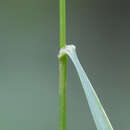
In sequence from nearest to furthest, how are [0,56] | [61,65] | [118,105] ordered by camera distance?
[61,65] < [0,56] < [118,105]

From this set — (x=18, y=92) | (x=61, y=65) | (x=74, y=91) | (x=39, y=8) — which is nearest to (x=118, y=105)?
(x=74, y=91)

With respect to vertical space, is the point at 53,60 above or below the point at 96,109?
above

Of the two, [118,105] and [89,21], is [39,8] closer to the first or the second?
[89,21]

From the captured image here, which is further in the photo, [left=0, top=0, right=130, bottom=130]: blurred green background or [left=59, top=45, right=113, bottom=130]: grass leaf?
[left=0, top=0, right=130, bottom=130]: blurred green background

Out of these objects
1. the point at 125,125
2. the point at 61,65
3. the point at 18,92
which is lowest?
the point at 61,65

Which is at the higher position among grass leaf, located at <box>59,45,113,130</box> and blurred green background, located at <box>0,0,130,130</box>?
blurred green background, located at <box>0,0,130,130</box>

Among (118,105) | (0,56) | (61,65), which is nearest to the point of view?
(61,65)

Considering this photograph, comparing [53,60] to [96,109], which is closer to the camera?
[96,109]

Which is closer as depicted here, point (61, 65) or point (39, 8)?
point (61, 65)
